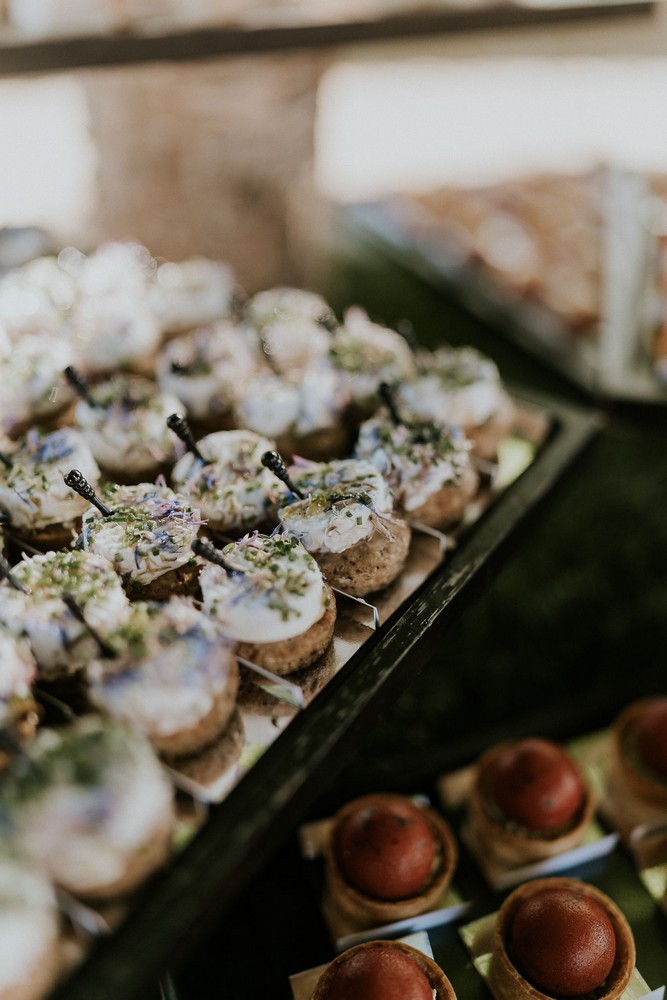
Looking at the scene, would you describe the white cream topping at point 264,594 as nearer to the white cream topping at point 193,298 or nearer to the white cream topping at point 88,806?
the white cream topping at point 88,806

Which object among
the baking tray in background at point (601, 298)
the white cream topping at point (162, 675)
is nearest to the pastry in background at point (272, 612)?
the white cream topping at point (162, 675)

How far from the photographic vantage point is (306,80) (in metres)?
3.88

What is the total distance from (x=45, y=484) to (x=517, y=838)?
138 centimetres

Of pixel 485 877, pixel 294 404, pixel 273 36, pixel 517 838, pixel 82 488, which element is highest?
pixel 273 36

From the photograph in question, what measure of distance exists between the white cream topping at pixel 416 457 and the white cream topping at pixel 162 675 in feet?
2.33

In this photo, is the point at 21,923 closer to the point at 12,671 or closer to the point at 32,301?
the point at 12,671

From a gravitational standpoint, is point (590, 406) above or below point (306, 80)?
below

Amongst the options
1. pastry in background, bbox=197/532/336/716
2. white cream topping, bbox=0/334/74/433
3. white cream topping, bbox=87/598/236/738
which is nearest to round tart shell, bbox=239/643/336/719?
pastry in background, bbox=197/532/336/716

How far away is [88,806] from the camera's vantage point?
3.73ft

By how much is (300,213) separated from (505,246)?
1.11 meters

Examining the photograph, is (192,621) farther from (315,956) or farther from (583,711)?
(583,711)

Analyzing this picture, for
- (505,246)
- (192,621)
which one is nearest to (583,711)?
(192,621)

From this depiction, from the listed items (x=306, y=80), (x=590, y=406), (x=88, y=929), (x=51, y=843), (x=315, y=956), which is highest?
(x=306, y=80)

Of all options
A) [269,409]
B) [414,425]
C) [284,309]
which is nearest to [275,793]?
[414,425]
